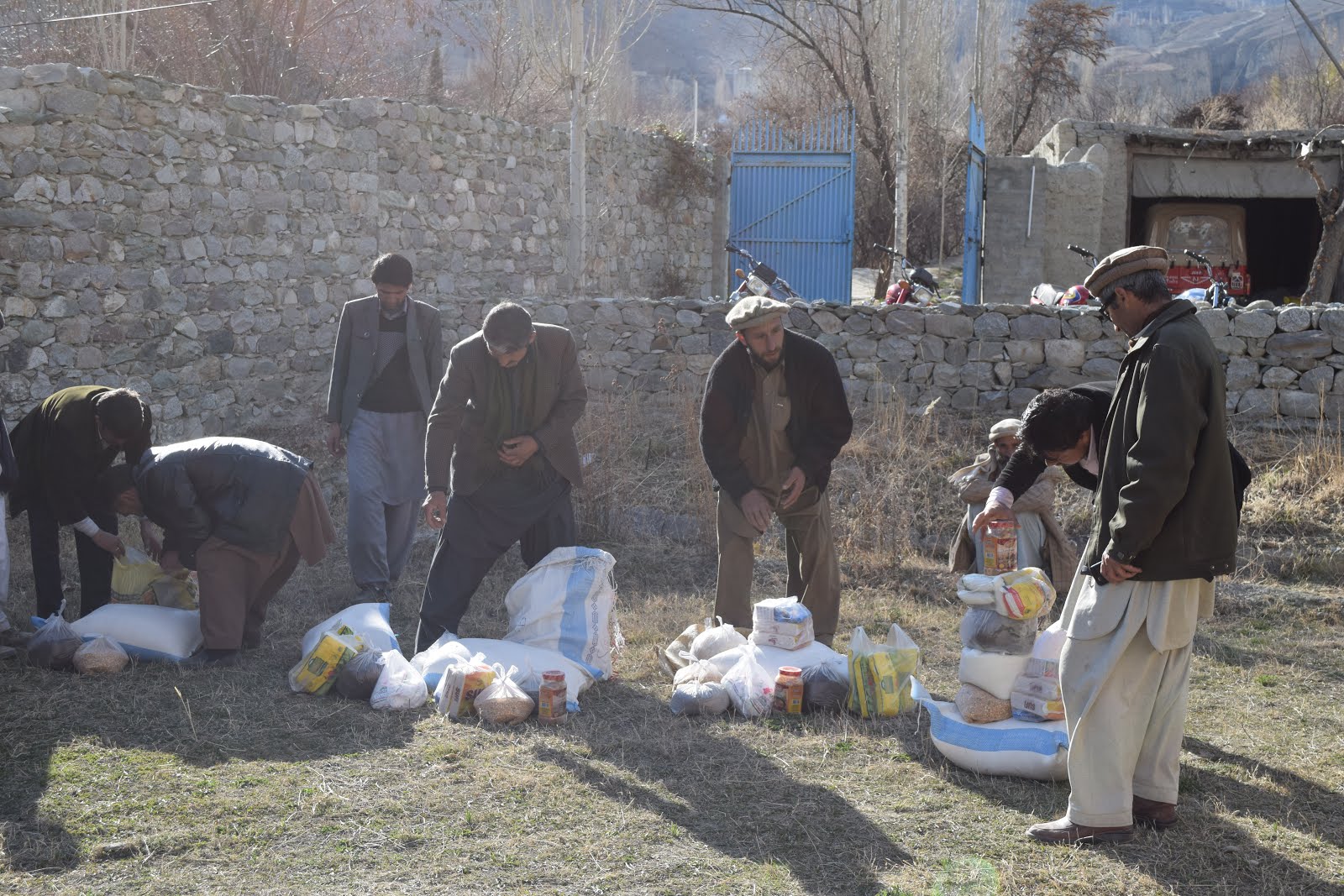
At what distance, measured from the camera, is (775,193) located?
15.0m

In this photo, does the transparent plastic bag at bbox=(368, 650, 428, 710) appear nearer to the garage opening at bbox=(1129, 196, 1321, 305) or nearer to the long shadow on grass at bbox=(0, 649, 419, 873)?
the long shadow on grass at bbox=(0, 649, 419, 873)

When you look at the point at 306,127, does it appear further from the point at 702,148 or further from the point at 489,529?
the point at 702,148

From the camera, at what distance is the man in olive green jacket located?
3.04m

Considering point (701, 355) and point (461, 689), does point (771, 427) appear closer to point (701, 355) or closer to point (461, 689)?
point (461, 689)

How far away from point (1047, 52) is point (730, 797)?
84.5ft

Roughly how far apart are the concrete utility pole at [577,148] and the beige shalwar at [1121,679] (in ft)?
31.5

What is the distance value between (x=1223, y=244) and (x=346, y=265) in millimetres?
12052

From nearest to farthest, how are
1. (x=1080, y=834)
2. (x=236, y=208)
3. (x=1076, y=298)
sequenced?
(x=1080, y=834) < (x=236, y=208) < (x=1076, y=298)

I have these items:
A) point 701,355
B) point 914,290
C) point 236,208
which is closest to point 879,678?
point 701,355

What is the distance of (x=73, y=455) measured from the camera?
16.3ft

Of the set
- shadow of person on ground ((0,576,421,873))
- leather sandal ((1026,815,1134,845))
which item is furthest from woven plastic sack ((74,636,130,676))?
leather sandal ((1026,815,1134,845))

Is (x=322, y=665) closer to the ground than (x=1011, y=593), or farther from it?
closer to the ground

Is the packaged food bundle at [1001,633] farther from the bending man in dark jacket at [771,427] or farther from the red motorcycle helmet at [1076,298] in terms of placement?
the red motorcycle helmet at [1076,298]

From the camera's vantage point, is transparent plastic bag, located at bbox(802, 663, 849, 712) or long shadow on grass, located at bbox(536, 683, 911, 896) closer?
long shadow on grass, located at bbox(536, 683, 911, 896)
